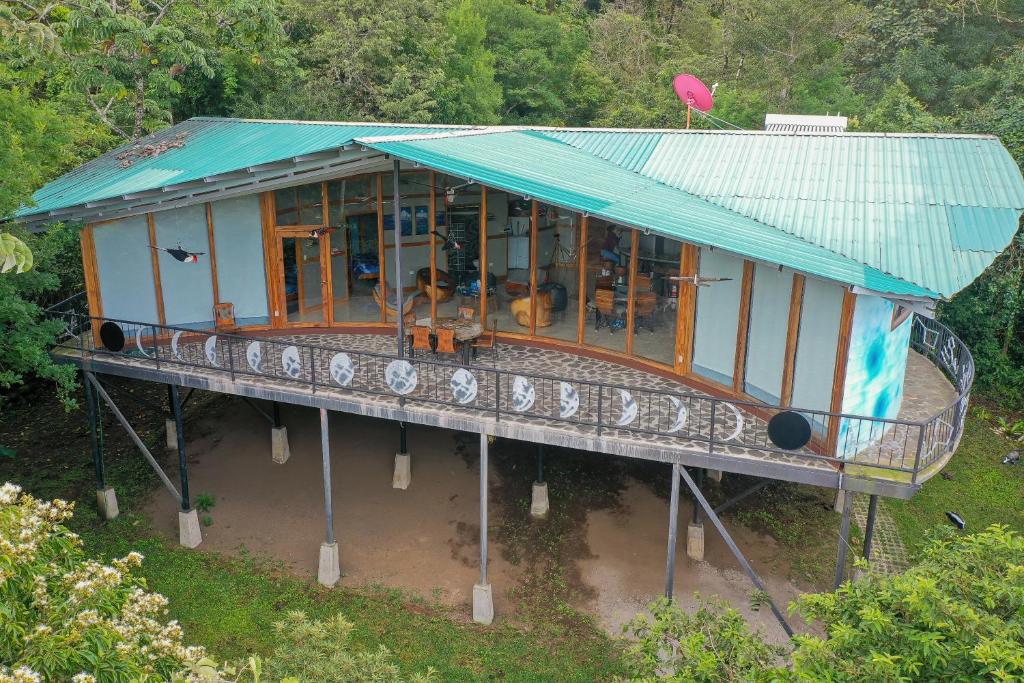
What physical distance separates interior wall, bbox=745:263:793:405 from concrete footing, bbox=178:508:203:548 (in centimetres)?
971

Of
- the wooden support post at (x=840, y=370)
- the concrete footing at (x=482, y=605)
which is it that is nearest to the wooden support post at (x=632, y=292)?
the wooden support post at (x=840, y=370)

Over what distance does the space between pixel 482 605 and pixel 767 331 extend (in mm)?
5893

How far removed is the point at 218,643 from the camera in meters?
12.3

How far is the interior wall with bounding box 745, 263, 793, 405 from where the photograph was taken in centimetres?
1159

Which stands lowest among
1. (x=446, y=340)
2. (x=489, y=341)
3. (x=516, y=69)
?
(x=489, y=341)

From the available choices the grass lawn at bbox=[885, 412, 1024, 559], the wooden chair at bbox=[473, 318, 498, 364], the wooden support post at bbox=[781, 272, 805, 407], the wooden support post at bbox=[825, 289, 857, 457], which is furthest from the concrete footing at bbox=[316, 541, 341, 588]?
the grass lawn at bbox=[885, 412, 1024, 559]

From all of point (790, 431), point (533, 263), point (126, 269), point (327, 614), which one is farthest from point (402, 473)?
point (790, 431)

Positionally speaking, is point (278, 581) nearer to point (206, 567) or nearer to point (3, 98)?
point (206, 567)

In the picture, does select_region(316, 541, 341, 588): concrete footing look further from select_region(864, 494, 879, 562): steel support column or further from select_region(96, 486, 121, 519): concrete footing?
select_region(864, 494, 879, 562): steel support column

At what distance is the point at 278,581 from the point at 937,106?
2647cm

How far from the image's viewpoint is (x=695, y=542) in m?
13.9

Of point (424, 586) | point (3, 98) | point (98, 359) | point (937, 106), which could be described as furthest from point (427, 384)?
point (937, 106)

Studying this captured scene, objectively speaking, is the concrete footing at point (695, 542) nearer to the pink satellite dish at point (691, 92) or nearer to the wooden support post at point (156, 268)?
the pink satellite dish at point (691, 92)

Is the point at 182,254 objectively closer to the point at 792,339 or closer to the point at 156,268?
the point at 156,268
